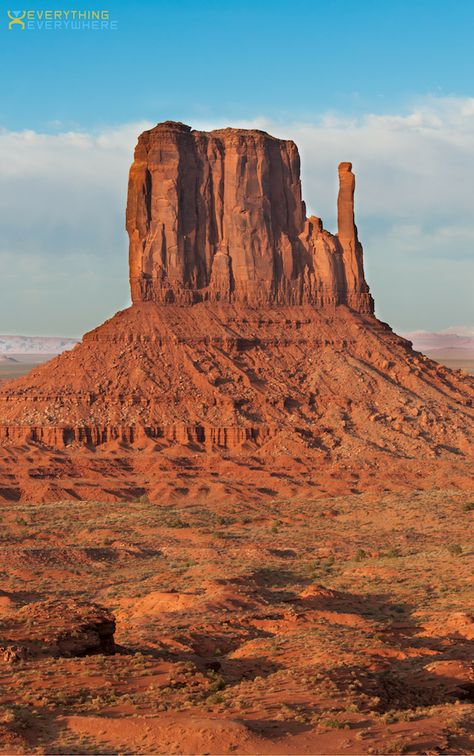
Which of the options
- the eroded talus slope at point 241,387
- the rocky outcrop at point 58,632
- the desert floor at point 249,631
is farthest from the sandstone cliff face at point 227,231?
the rocky outcrop at point 58,632

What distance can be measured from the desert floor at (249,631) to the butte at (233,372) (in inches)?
512

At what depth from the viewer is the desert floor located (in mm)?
21312

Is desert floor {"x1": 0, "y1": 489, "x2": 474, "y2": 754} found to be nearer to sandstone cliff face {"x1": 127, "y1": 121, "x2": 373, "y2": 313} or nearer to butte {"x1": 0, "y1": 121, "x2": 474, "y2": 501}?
butte {"x1": 0, "y1": 121, "x2": 474, "y2": 501}

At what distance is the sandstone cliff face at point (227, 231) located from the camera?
98938mm

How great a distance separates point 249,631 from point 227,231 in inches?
2731

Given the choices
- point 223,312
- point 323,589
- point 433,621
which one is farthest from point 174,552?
point 223,312

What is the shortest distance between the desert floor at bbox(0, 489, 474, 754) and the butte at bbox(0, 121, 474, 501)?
1299 cm

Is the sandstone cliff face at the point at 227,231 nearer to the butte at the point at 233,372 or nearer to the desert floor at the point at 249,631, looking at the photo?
the butte at the point at 233,372

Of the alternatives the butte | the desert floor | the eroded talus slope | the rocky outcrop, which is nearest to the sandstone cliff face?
the butte

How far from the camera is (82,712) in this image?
2275 cm

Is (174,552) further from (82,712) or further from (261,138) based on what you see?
(261,138)

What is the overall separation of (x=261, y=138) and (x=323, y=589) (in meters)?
67.2

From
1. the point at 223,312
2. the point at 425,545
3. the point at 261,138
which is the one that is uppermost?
the point at 261,138

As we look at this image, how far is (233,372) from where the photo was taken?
305ft
